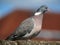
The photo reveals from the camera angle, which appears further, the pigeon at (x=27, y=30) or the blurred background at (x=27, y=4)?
the blurred background at (x=27, y=4)

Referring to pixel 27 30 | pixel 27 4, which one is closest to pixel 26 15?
pixel 27 4

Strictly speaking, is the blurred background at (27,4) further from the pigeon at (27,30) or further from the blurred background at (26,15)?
the pigeon at (27,30)

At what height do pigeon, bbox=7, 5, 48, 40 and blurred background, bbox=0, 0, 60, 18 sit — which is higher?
blurred background, bbox=0, 0, 60, 18

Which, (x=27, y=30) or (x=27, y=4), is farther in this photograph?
(x=27, y=4)

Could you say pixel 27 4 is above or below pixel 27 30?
above

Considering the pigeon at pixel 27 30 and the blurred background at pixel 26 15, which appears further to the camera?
the blurred background at pixel 26 15

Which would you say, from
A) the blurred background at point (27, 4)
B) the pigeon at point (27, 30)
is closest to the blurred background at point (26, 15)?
the blurred background at point (27, 4)

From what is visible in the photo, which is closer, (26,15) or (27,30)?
(27,30)

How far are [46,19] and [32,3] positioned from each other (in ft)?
0.54

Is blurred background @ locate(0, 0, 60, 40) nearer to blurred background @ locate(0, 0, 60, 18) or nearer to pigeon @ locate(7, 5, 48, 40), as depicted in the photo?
blurred background @ locate(0, 0, 60, 18)

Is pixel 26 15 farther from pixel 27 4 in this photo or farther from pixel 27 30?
pixel 27 30

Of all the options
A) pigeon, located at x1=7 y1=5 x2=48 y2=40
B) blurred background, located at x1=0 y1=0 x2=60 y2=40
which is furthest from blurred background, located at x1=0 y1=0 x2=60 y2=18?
pigeon, located at x1=7 y1=5 x2=48 y2=40

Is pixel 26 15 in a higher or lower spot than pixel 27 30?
higher

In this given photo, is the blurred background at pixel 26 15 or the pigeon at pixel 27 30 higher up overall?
the blurred background at pixel 26 15
